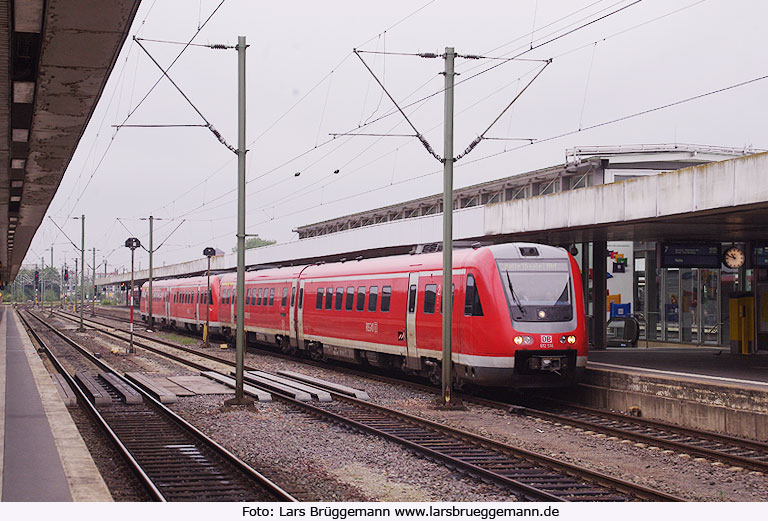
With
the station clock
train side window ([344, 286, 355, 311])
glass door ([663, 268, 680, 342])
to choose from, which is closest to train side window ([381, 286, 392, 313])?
train side window ([344, 286, 355, 311])

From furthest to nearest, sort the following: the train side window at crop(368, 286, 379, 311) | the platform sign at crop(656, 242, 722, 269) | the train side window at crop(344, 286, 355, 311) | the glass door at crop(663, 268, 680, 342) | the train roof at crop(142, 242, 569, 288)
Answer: the glass door at crop(663, 268, 680, 342) → the train side window at crop(344, 286, 355, 311) → the platform sign at crop(656, 242, 722, 269) → the train side window at crop(368, 286, 379, 311) → the train roof at crop(142, 242, 569, 288)

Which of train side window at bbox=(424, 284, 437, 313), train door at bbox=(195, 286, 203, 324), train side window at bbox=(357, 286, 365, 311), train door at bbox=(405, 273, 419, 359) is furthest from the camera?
train door at bbox=(195, 286, 203, 324)

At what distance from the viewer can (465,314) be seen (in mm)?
17250

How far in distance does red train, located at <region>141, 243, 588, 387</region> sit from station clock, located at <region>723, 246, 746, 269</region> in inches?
288

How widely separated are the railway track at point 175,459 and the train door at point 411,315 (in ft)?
18.2

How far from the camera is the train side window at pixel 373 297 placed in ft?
71.1

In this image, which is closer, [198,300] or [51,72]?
[51,72]

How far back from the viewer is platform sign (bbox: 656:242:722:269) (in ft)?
71.7

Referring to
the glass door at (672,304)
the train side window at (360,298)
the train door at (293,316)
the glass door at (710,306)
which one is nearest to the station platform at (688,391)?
the train side window at (360,298)

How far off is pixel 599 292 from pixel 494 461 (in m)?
14.2

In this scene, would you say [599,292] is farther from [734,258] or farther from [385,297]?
[385,297]

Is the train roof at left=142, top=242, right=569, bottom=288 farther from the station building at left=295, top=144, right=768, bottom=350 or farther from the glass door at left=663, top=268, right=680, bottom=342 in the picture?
the glass door at left=663, top=268, right=680, bottom=342

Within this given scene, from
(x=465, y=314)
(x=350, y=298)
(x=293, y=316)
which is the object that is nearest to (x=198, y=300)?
(x=293, y=316)

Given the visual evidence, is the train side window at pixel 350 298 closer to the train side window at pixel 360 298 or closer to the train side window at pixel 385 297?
the train side window at pixel 360 298
